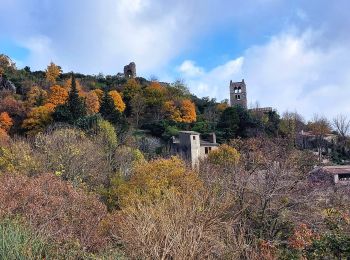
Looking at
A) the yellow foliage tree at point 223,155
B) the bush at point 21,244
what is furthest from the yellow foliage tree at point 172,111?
the bush at point 21,244

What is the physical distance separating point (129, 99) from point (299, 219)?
4113cm

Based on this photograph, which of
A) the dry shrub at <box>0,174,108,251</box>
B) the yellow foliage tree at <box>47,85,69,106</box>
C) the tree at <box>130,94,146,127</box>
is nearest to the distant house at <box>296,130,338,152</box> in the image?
the tree at <box>130,94,146,127</box>

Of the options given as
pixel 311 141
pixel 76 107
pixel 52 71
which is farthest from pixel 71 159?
pixel 52 71

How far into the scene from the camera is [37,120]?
34750mm

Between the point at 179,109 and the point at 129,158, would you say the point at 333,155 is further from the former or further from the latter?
the point at 129,158

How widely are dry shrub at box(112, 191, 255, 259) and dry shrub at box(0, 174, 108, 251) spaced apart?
1.17 meters

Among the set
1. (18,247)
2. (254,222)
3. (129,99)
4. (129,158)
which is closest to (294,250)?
(254,222)

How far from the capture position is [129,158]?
957 inches

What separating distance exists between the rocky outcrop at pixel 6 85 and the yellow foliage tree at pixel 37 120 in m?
16.3

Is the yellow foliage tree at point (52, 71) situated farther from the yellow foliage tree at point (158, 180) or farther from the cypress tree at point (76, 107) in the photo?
the yellow foliage tree at point (158, 180)

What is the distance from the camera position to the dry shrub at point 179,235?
Answer: 7.11m

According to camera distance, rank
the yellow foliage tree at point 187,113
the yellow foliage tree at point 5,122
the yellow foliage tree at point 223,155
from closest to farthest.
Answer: the yellow foliage tree at point 223,155
the yellow foliage tree at point 5,122
the yellow foliage tree at point 187,113

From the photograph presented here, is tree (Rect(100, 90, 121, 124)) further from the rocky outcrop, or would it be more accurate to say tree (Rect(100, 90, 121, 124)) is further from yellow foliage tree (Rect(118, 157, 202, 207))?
yellow foliage tree (Rect(118, 157, 202, 207))

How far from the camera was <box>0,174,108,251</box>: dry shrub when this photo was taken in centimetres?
854
